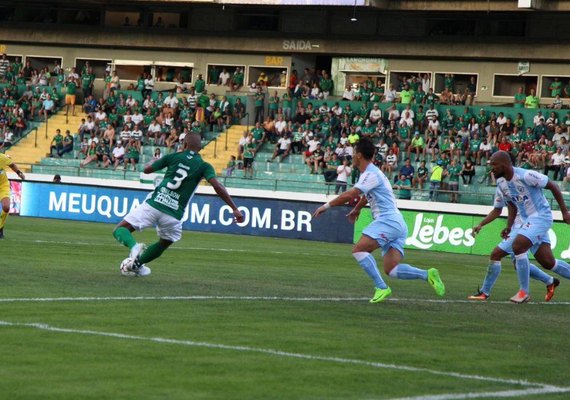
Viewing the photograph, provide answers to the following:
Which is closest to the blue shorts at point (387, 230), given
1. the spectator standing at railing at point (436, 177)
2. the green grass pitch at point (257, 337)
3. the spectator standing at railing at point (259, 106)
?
the green grass pitch at point (257, 337)

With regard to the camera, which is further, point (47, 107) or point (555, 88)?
point (47, 107)

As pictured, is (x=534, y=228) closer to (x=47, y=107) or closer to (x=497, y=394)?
(x=497, y=394)

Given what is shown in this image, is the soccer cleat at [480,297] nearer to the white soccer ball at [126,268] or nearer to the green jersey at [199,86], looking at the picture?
the white soccer ball at [126,268]

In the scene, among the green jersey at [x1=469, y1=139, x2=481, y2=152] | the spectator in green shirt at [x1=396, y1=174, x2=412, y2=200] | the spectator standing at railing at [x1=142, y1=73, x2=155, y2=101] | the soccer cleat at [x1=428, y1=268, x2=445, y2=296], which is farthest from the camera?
the spectator standing at railing at [x1=142, y1=73, x2=155, y2=101]

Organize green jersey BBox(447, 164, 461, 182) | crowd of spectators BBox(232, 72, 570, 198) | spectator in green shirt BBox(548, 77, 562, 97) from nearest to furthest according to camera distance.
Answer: green jersey BBox(447, 164, 461, 182)
crowd of spectators BBox(232, 72, 570, 198)
spectator in green shirt BBox(548, 77, 562, 97)

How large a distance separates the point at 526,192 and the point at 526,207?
8.7 inches

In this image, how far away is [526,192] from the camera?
1638 cm

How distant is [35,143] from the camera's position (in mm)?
51625

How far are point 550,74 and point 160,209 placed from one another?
34683 mm

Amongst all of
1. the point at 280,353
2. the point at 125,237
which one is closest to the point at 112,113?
the point at 125,237

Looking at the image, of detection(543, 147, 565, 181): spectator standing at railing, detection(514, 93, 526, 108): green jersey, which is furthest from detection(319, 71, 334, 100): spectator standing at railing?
detection(543, 147, 565, 181): spectator standing at railing

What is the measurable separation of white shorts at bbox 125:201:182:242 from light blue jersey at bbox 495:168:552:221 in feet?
14.8

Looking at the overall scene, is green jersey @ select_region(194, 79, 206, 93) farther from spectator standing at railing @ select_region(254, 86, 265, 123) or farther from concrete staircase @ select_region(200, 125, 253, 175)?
concrete staircase @ select_region(200, 125, 253, 175)

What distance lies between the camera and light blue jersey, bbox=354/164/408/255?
49.2 feet
